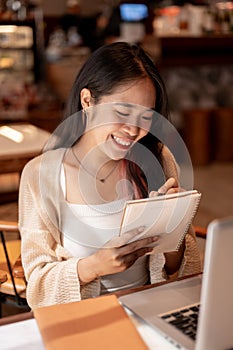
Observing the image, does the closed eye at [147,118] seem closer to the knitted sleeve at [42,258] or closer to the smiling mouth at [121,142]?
the smiling mouth at [121,142]

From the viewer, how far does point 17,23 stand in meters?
5.28

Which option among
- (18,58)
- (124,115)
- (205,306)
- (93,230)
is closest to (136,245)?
(93,230)

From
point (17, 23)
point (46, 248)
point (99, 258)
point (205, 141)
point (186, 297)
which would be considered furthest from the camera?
point (205, 141)

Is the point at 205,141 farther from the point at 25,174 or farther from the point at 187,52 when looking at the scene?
the point at 25,174

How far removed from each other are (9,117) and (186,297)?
3.71 metres

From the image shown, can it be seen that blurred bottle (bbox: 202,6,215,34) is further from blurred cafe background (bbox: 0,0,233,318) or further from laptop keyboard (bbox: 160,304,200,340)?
laptop keyboard (bbox: 160,304,200,340)

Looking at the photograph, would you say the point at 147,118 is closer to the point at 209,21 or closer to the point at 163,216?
the point at 163,216

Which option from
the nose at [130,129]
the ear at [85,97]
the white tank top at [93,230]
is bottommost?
the white tank top at [93,230]

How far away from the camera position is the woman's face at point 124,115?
1.46 meters

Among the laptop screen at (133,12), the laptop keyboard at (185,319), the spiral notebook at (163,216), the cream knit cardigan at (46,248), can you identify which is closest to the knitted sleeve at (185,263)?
the cream knit cardigan at (46,248)

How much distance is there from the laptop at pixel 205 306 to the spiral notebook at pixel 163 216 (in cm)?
17

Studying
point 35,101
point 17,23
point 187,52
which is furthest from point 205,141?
point 17,23

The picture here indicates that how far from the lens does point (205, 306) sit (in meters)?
0.89

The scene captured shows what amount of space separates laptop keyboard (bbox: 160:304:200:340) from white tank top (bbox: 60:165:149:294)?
1.52ft
